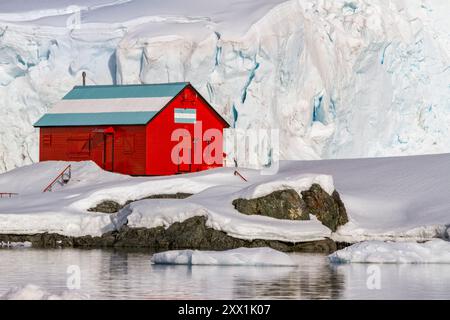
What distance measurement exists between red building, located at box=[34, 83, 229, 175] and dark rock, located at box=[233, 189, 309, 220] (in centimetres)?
888

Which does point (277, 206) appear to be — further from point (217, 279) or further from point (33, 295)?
point (33, 295)

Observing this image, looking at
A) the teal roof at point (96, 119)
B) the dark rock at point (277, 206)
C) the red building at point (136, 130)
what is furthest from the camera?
the red building at point (136, 130)

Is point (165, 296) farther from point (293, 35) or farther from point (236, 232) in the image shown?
point (293, 35)

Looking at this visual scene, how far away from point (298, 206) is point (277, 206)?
2.11 feet

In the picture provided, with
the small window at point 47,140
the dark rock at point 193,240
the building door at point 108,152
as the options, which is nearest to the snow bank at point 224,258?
the dark rock at point 193,240

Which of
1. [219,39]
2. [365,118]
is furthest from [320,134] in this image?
[219,39]

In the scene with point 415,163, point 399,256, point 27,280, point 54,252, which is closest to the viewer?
point 27,280

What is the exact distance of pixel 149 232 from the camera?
1230 inches

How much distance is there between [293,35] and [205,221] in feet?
73.1

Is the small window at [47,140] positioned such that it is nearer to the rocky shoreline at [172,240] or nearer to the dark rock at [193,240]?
the rocky shoreline at [172,240]

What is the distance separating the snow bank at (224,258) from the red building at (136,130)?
14.8m

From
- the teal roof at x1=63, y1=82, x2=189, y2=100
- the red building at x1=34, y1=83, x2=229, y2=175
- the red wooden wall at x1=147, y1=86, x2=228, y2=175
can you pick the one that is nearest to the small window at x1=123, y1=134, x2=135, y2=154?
the red building at x1=34, y1=83, x2=229, y2=175

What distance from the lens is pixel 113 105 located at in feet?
138

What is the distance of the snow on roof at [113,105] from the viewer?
40781mm
